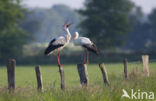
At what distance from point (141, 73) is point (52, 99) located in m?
6.41

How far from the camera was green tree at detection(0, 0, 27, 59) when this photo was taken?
54469 mm

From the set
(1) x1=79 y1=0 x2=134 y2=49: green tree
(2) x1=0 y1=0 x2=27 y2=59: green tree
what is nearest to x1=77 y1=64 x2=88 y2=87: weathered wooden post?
(2) x1=0 y1=0 x2=27 y2=59: green tree

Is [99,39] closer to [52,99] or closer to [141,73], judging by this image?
[141,73]

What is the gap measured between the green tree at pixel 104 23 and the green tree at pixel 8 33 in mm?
10654

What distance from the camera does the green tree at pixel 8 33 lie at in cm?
5447

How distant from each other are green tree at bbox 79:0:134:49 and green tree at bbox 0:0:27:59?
10654 millimetres

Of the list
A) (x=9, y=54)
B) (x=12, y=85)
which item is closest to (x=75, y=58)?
(x=9, y=54)

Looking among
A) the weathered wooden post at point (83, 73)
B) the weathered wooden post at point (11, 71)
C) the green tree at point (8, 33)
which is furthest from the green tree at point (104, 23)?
the weathered wooden post at point (11, 71)

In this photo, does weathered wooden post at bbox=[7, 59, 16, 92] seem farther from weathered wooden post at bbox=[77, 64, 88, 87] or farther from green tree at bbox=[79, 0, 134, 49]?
green tree at bbox=[79, 0, 134, 49]

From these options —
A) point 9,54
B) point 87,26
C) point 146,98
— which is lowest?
point 146,98

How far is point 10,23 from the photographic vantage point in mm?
57125

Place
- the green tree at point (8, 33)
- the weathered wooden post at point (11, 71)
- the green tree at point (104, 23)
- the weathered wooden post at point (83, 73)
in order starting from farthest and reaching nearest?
the green tree at point (104, 23)
the green tree at point (8, 33)
the weathered wooden post at point (83, 73)
the weathered wooden post at point (11, 71)

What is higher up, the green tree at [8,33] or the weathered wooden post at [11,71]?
the green tree at [8,33]

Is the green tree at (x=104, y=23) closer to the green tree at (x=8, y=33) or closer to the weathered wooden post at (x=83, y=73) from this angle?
the green tree at (x=8, y=33)
